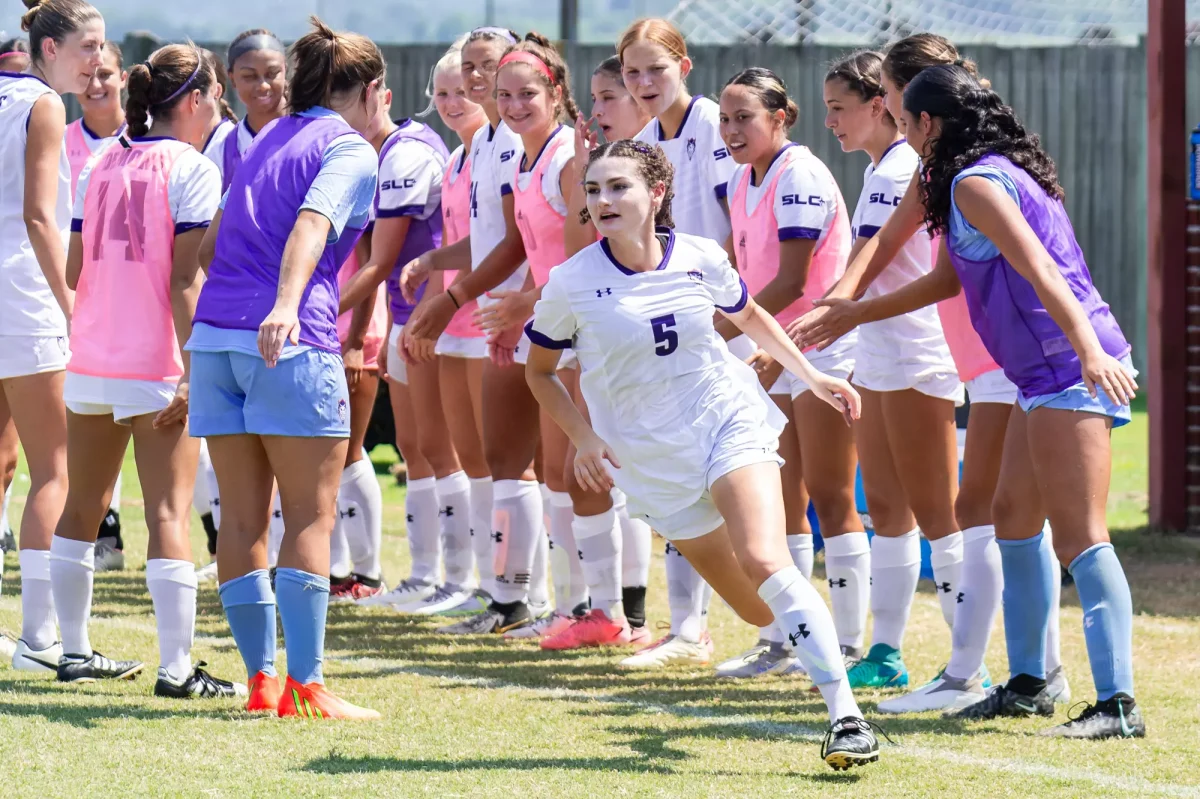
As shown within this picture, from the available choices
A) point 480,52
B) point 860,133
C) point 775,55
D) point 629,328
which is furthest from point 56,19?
point 775,55

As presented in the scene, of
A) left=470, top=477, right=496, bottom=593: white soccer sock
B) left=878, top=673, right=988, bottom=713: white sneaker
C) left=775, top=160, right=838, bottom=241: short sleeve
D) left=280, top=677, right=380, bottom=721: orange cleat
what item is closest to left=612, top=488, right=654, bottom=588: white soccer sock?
left=470, top=477, right=496, bottom=593: white soccer sock

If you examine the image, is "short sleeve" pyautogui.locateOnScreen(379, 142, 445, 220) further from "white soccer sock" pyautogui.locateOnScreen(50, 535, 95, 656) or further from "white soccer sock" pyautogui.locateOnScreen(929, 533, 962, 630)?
"white soccer sock" pyautogui.locateOnScreen(929, 533, 962, 630)

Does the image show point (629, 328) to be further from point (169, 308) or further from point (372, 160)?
point (169, 308)

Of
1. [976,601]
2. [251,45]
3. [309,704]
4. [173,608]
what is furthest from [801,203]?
[173,608]

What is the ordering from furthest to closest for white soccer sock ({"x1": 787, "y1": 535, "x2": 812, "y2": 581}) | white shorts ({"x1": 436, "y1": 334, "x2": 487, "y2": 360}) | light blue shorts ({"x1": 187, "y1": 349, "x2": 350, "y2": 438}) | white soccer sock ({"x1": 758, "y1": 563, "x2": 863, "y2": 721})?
white shorts ({"x1": 436, "y1": 334, "x2": 487, "y2": 360}), white soccer sock ({"x1": 787, "y1": 535, "x2": 812, "y2": 581}), light blue shorts ({"x1": 187, "y1": 349, "x2": 350, "y2": 438}), white soccer sock ({"x1": 758, "y1": 563, "x2": 863, "y2": 721})

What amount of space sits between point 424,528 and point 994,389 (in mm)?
3388

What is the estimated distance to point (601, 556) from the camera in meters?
6.98

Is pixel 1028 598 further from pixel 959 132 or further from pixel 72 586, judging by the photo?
pixel 72 586

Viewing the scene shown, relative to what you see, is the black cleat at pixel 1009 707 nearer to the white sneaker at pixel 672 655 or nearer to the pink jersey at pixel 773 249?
the white sneaker at pixel 672 655

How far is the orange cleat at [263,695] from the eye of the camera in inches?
213

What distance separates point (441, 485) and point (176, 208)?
2.62 m

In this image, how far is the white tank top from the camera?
239 inches

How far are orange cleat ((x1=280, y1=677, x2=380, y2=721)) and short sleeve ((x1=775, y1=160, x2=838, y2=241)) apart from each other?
2391 mm

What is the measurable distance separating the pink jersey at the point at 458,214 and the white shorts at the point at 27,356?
1971 mm
